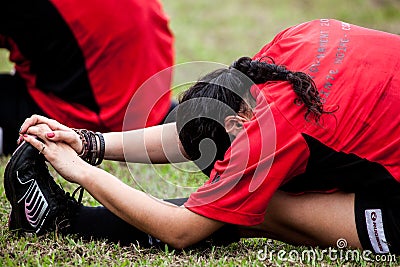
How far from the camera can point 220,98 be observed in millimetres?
2102

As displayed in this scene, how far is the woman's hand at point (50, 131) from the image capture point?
2154 mm

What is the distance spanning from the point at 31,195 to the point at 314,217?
0.88 meters

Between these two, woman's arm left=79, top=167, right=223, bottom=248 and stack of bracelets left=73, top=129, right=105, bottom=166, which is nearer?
woman's arm left=79, top=167, right=223, bottom=248

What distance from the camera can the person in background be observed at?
3.32 metres

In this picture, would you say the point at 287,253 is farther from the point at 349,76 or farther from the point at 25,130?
the point at 25,130

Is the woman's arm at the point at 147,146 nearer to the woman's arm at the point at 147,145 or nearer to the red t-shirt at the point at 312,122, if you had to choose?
the woman's arm at the point at 147,145

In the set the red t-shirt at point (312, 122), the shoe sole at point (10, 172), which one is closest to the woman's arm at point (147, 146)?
the shoe sole at point (10, 172)

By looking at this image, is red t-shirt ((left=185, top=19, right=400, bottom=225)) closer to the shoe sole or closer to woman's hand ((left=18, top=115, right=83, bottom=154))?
woman's hand ((left=18, top=115, right=83, bottom=154))

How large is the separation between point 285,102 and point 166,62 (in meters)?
1.75

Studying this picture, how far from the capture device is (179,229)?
79.3 inches

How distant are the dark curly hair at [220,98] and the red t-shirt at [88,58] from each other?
116 centimetres

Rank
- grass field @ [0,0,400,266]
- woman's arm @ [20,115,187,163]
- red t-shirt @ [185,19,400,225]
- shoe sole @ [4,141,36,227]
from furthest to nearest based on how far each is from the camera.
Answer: woman's arm @ [20,115,187,163] < shoe sole @ [4,141,36,227] < grass field @ [0,0,400,266] < red t-shirt @ [185,19,400,225]

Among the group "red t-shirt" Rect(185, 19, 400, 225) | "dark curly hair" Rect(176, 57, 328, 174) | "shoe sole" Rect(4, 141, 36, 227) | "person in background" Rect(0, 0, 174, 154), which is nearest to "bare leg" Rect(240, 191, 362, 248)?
"red t-shirt" Rect(185, 19, 400, 225)

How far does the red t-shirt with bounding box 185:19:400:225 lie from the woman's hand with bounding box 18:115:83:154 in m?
0.46
